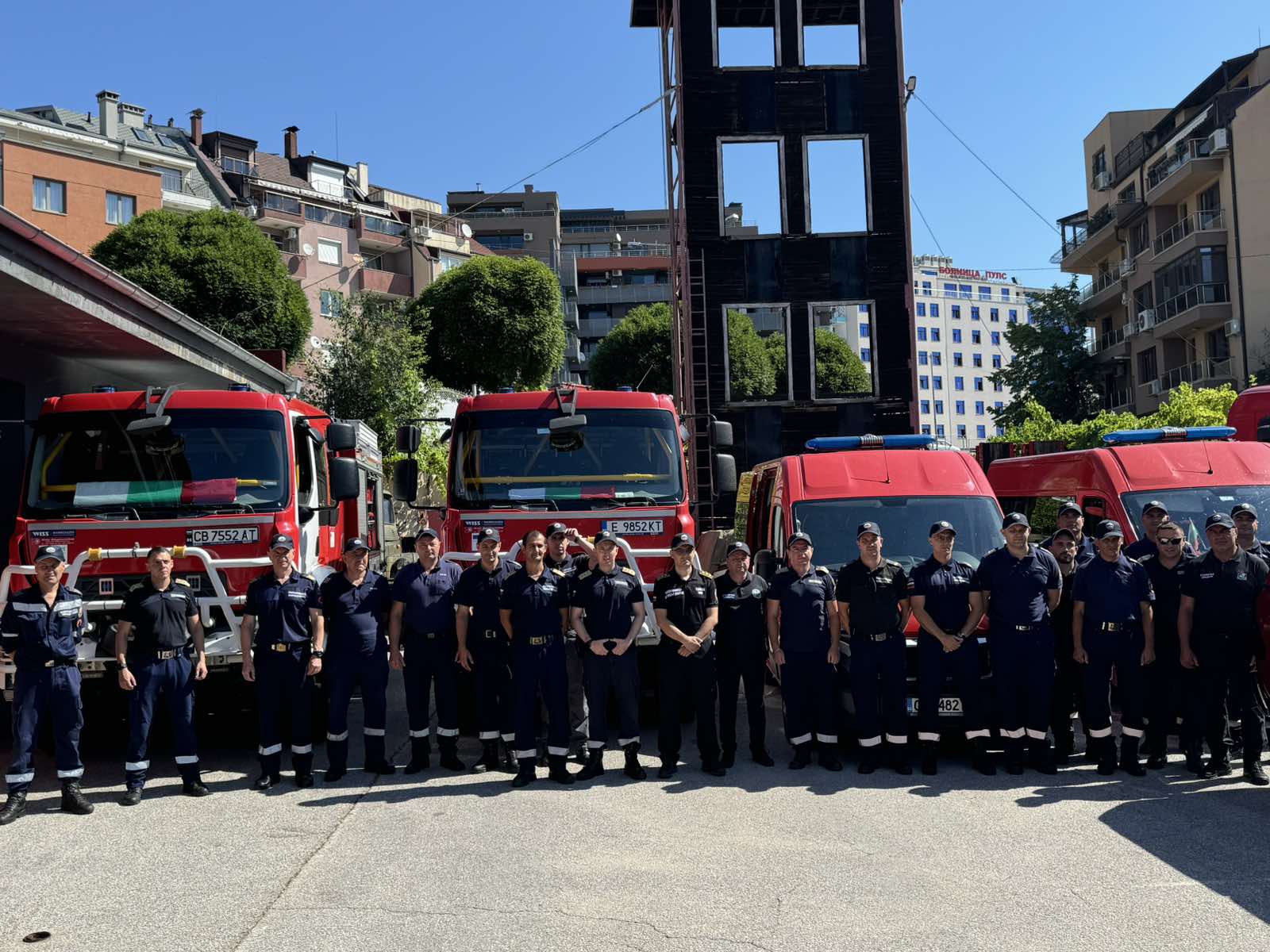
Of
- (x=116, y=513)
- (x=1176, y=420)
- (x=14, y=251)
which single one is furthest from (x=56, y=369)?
(x=1176, y=420)

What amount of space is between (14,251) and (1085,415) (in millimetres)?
50567

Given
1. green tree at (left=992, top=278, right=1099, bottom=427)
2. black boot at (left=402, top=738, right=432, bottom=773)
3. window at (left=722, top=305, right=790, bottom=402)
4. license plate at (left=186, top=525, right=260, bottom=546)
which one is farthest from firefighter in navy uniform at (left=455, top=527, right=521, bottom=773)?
green tree at (left=992, top=278, right=1099, bottom=427)

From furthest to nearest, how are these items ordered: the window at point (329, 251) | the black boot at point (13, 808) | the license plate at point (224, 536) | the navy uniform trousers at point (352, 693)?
the window at point (329, 251), the license plate at point (224, 536), the navy uniform trousers at point (352, 693), the black boot at point (13, 808)

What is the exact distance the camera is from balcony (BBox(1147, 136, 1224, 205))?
43.4 m

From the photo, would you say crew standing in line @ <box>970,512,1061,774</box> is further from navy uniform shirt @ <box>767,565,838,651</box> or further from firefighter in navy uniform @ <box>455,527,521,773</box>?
firefighter in navy uniform @ <box>455,527,521,773</box>

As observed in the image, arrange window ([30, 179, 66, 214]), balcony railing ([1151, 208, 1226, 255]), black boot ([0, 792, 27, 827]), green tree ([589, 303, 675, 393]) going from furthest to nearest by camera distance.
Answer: green tree ([589, 303, 675, 393]), balcony railing ([1151, 208, 1226, 255]), window ([30, 179, 66, 214]), black boot ([0, 792, 27, 827])

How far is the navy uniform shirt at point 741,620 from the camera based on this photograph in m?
9.35

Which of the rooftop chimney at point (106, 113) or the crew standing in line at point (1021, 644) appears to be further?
the rooftop chimney at point (106, 113)

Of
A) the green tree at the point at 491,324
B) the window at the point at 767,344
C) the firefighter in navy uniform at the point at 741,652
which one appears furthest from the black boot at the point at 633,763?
the green tree at the point at 491,324

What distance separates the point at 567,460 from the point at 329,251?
188ft

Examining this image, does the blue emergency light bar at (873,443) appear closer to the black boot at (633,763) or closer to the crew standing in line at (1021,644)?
the crew standing in line at (1021,644)

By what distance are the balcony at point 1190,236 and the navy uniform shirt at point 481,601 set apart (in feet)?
136

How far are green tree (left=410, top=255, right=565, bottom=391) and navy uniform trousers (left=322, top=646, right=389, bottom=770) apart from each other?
4601 centimetres

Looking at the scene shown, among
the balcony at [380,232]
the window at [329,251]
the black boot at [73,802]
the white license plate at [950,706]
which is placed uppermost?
the balcony at [380,232]
